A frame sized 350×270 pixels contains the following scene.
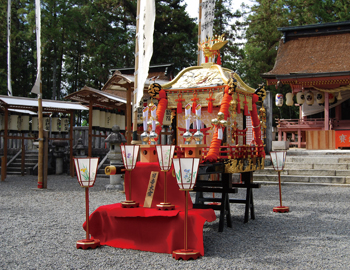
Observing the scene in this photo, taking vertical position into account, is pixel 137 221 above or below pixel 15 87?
below

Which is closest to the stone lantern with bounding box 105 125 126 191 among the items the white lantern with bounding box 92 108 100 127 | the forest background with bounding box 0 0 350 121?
Result: the white lantern with bounding box 92 108 100 127

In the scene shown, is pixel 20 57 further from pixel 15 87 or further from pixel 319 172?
pixel 319 172

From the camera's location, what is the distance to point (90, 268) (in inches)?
147

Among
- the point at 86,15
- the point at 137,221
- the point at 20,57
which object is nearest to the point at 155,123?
the point at 137,221

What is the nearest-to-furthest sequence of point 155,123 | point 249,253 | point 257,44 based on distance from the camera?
point 249,253 < point 155,123 < point 257,44

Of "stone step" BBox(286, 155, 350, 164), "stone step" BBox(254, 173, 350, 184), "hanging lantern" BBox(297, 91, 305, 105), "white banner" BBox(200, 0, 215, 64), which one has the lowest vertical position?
"stone step" BBox(254, 173, 350, 184)

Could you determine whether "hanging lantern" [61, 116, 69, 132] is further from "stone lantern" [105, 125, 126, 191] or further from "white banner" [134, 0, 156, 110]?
"white banner" [134, 0, 156, 110]

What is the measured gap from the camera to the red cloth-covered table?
424 cm

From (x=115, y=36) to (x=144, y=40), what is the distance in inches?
724

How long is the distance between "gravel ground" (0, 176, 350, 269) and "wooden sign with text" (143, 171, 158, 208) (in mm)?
718

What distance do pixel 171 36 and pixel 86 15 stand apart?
5.82 meters

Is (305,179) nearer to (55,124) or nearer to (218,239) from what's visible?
(218,239)

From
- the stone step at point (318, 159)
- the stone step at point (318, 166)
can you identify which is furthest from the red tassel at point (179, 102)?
the stone step at point (318, 159)

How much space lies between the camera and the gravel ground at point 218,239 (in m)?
3.90
